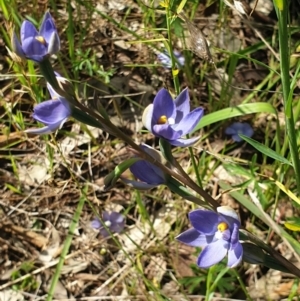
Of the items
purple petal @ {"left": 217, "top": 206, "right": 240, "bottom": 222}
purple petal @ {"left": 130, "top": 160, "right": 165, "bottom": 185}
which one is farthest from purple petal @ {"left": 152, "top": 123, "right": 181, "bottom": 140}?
purple petal @ {"left": 217, "top": 206, "right": 240, "bottom": 222}

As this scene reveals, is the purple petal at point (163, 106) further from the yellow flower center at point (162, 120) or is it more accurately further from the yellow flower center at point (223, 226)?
the yellow flower center at point (223, 226)

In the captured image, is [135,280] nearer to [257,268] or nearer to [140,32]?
[257,268]

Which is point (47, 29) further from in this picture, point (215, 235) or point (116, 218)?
point (116, 218)

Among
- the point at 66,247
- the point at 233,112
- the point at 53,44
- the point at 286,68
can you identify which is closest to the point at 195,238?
the point at 286,68

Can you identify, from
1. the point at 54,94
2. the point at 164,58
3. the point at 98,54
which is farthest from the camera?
the point at 98,54

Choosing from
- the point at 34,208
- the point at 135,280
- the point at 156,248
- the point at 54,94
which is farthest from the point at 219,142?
the point at 54,94
